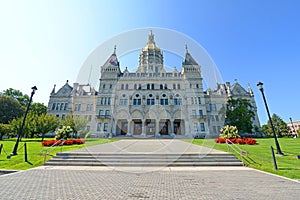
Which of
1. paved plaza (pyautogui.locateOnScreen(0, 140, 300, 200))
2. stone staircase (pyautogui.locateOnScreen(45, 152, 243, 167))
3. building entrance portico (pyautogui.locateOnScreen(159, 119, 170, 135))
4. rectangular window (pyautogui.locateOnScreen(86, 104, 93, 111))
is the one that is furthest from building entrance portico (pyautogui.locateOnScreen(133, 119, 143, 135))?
paved plaza (pyautogui.locateOnScreen(0, 140, 300, 200))

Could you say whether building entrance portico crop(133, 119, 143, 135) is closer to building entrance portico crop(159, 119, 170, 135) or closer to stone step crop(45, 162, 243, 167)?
building entrance portico crop(159, 119, 170, 135)

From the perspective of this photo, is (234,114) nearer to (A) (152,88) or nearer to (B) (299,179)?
(A) (152,88)

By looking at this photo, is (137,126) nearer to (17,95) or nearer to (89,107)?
(89,107)

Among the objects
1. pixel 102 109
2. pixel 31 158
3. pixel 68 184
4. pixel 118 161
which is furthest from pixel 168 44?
pixel 102 109

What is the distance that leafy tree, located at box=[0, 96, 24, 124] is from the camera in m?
43.8

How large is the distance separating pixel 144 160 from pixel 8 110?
57.2 m

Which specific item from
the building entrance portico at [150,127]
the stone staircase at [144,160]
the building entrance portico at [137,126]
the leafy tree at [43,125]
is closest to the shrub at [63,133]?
the leafy tree at [43,125]

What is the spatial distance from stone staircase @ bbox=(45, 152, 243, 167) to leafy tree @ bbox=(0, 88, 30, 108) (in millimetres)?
66554

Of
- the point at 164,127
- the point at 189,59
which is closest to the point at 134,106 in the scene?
the point at 164,127

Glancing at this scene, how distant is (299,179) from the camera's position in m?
6.02

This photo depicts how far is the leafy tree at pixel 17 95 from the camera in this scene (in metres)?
58.1

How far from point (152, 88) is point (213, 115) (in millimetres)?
20187

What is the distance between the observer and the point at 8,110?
44.9 m

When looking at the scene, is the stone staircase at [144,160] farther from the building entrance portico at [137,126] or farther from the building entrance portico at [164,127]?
the building entrance portico at [137,126]
